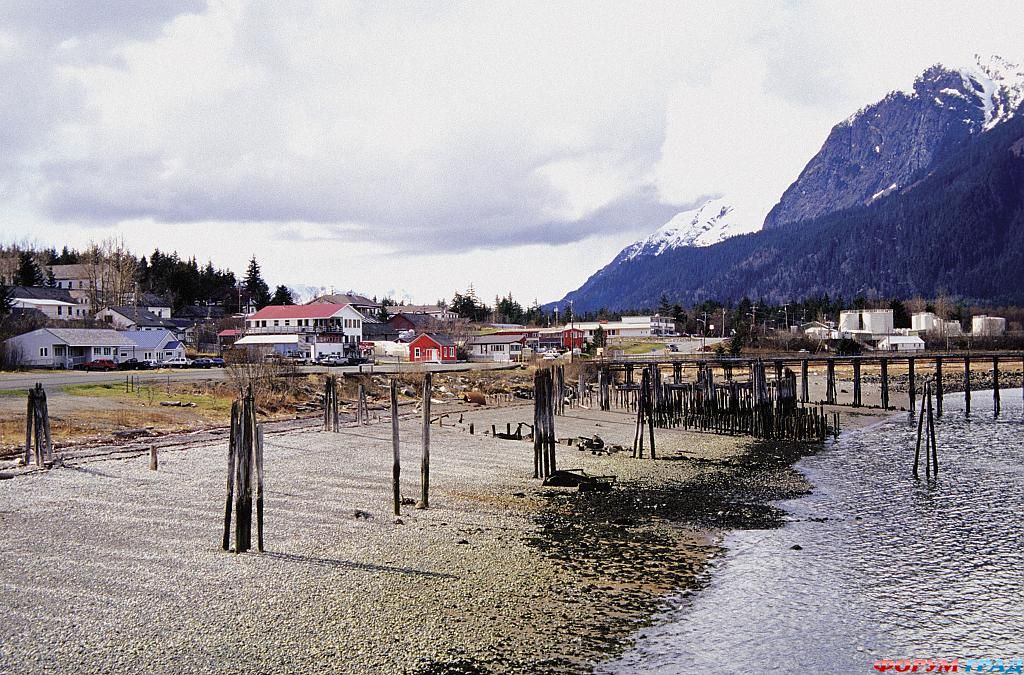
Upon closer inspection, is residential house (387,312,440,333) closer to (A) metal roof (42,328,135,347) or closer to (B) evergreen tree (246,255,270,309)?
(B) evergreen tree (246,255,270,309)

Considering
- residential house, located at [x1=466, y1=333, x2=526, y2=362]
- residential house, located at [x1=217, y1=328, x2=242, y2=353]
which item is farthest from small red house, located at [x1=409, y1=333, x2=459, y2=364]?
residential house, located at [x1=217, y1=328, x2=242, y2=353]

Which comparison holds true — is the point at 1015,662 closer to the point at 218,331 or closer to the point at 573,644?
the point at 573,644

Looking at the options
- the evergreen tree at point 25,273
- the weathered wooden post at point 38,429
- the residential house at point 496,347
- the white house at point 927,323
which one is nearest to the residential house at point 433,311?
the residential house at point 496,347

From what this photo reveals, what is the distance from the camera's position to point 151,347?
84.4 m

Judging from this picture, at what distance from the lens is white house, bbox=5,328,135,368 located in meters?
72.3

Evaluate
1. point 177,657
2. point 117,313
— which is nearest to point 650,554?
point 177,657

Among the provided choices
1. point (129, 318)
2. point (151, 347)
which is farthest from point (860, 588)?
point (129, 318)

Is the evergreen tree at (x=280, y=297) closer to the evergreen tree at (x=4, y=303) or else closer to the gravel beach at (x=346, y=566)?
the evergreen tree at (x=4, y=303)

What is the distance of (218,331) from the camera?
123 m

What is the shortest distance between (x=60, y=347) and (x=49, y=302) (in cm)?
4388

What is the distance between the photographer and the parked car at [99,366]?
241 feet

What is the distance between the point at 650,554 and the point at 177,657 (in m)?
10.9

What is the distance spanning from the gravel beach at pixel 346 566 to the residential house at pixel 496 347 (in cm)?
8376

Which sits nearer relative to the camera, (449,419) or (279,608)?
(279,608)
